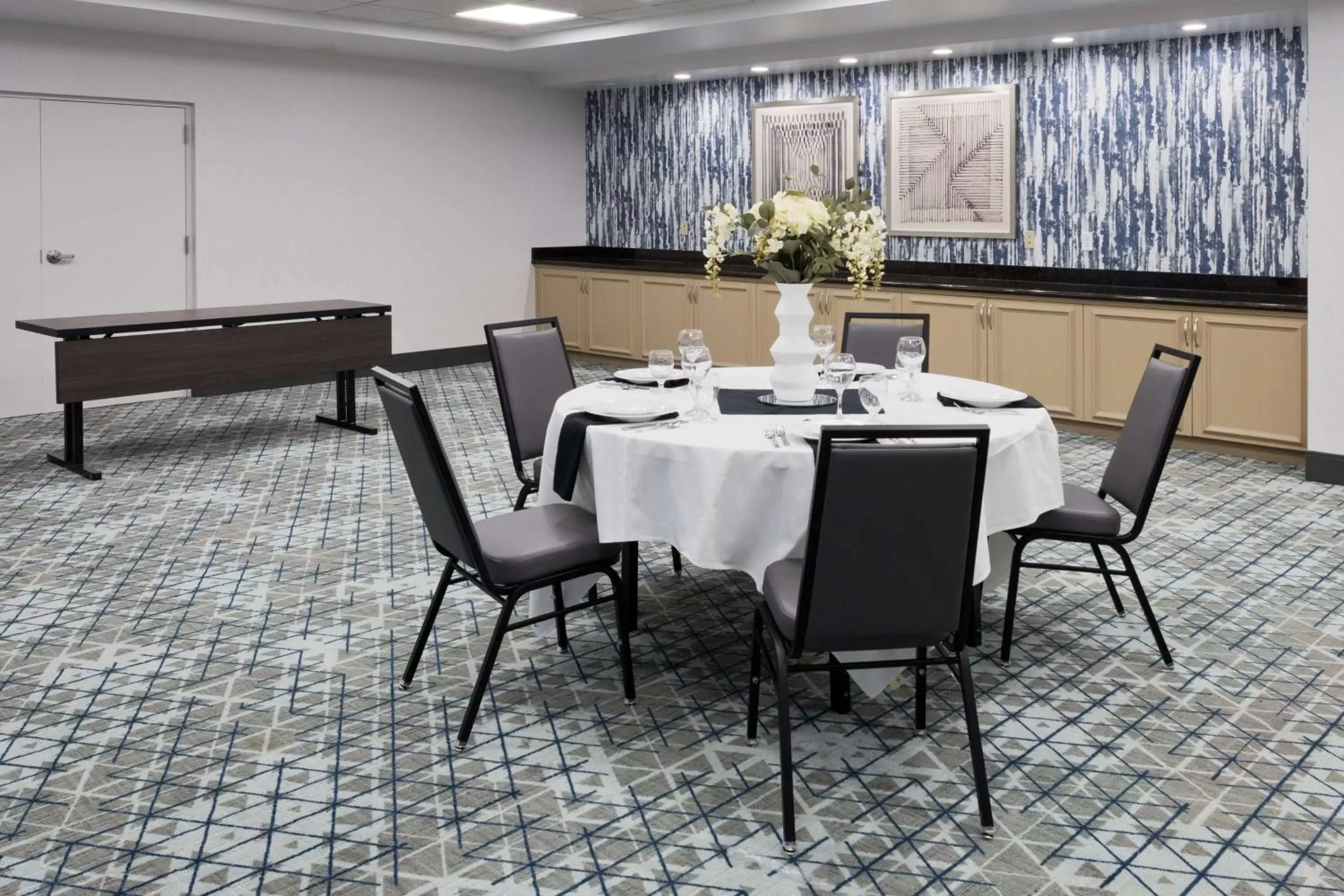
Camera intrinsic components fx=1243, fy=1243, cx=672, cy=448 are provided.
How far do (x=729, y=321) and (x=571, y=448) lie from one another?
6.15m

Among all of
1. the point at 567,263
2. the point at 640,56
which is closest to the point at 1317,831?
the point at 640,56

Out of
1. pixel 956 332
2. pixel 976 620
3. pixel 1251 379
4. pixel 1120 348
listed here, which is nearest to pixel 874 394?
pixel 976 620

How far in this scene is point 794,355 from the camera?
4.11 m

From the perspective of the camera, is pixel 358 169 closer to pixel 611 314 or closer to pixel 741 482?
Answer: pixel 611 314

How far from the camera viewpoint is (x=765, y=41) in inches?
331

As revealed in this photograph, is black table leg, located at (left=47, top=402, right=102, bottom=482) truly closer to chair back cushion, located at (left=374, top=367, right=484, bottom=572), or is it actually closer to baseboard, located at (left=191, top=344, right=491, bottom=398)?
baseboard, located at (left=191, top=344, right=491, bottom=398)

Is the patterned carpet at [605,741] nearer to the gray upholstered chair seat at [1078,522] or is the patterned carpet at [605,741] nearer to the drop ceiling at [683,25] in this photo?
the gray upholstered chair seat at [1078,522]

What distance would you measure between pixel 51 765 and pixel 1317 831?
3092mm

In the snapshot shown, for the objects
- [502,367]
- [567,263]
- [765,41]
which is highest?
[765,41]

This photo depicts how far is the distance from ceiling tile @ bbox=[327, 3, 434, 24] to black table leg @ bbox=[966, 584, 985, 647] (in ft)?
18.4

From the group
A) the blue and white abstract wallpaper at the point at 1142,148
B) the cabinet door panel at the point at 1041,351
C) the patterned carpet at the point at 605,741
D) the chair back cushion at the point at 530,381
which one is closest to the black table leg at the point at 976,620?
the patterned carpet at the point at 605,741

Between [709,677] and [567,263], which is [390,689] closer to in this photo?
[709,677]

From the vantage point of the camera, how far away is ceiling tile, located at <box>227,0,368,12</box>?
24.7ft

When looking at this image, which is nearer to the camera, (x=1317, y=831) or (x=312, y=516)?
(x=1317, y=831)
